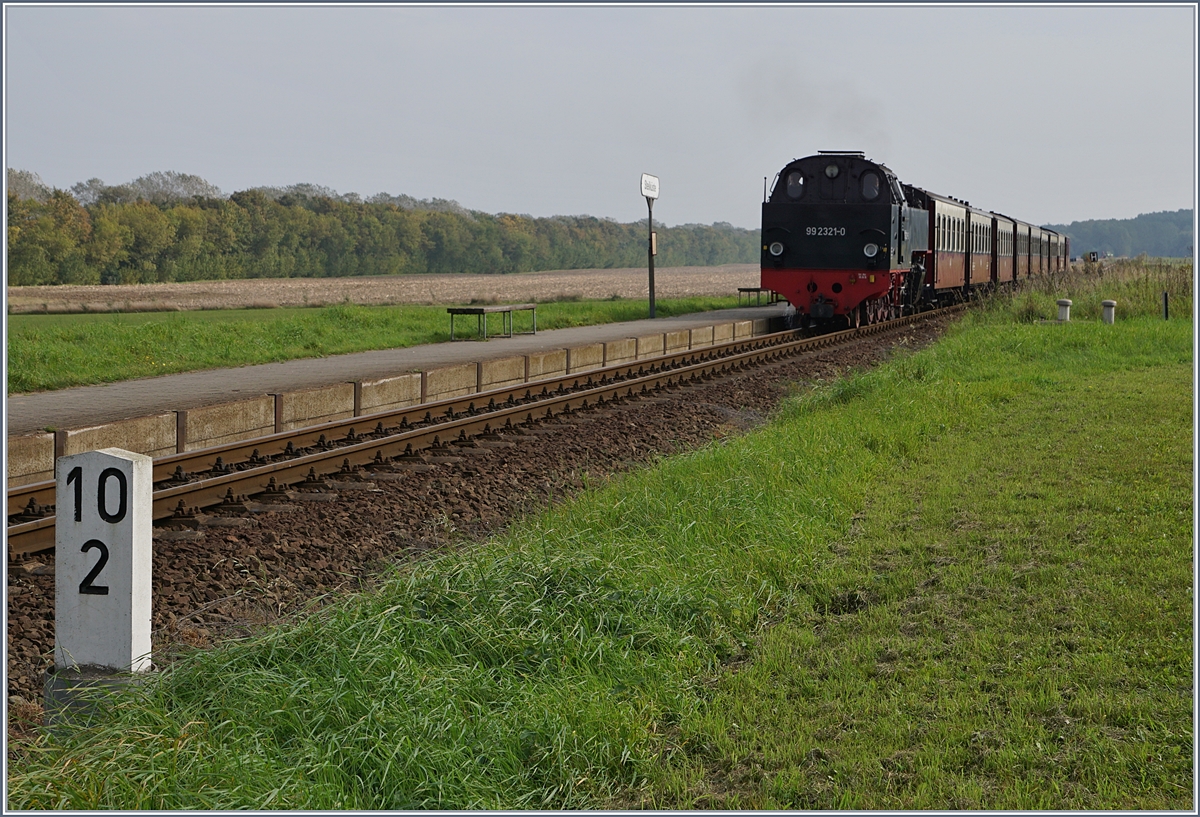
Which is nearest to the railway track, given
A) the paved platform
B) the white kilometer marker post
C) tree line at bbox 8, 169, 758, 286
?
the paved platform

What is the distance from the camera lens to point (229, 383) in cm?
1592

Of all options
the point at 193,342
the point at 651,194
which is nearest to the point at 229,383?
the point at 193,342

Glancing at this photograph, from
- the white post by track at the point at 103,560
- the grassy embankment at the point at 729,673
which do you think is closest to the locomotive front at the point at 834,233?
the grassy embankment at the point at 729,673

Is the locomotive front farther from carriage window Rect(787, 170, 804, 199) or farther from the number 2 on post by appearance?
the number 2 on post

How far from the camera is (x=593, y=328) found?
92.9 ft

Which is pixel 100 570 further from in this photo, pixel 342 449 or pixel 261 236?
pixel 261 236

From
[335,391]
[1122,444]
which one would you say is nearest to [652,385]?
[335,391]

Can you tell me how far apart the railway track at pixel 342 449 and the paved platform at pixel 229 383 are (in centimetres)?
201

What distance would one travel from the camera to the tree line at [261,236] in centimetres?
6244

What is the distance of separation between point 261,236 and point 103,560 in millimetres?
82490

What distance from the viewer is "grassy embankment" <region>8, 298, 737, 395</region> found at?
16630mm

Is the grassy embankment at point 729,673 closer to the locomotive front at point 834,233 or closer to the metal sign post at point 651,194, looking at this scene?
the locomotive front at point 834,233

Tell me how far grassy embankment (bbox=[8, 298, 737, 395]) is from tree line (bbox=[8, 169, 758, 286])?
38349 mm

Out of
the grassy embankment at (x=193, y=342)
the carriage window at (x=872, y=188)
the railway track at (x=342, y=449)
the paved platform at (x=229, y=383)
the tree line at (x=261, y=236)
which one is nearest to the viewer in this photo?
the railway track at (x=342, y=449)
